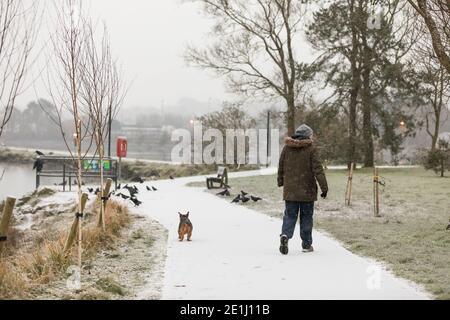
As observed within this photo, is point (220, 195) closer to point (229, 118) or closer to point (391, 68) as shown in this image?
point (391, 68)

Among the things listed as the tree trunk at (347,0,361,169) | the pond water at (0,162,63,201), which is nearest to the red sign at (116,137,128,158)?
the pond water at (0,162,63,201)

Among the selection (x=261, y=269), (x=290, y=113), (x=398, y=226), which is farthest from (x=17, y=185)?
(x=261, y=269)

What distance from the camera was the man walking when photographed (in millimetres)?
8086

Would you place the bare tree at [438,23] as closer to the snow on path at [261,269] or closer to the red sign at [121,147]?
the snow on path at [261,269]

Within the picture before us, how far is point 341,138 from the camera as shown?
108 feet

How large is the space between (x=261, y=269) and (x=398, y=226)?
207 inches

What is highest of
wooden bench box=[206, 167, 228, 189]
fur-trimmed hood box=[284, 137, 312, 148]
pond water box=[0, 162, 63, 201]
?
fur-trimmed hood box=[284, 137, 312, 148]

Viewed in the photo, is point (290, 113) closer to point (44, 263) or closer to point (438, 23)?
point (438, 23)

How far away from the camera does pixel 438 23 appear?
1021 cm

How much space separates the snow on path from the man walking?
470 millimetres

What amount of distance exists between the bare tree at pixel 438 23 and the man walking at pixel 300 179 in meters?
2.87

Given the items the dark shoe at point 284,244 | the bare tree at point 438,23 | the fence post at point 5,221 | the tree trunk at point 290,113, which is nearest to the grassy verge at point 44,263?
the fence post at point 5,221

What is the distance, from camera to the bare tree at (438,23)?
9.25 metres

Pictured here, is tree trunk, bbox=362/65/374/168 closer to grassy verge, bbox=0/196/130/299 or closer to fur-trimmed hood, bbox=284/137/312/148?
grassy verge, bbox=0/196/130/299
